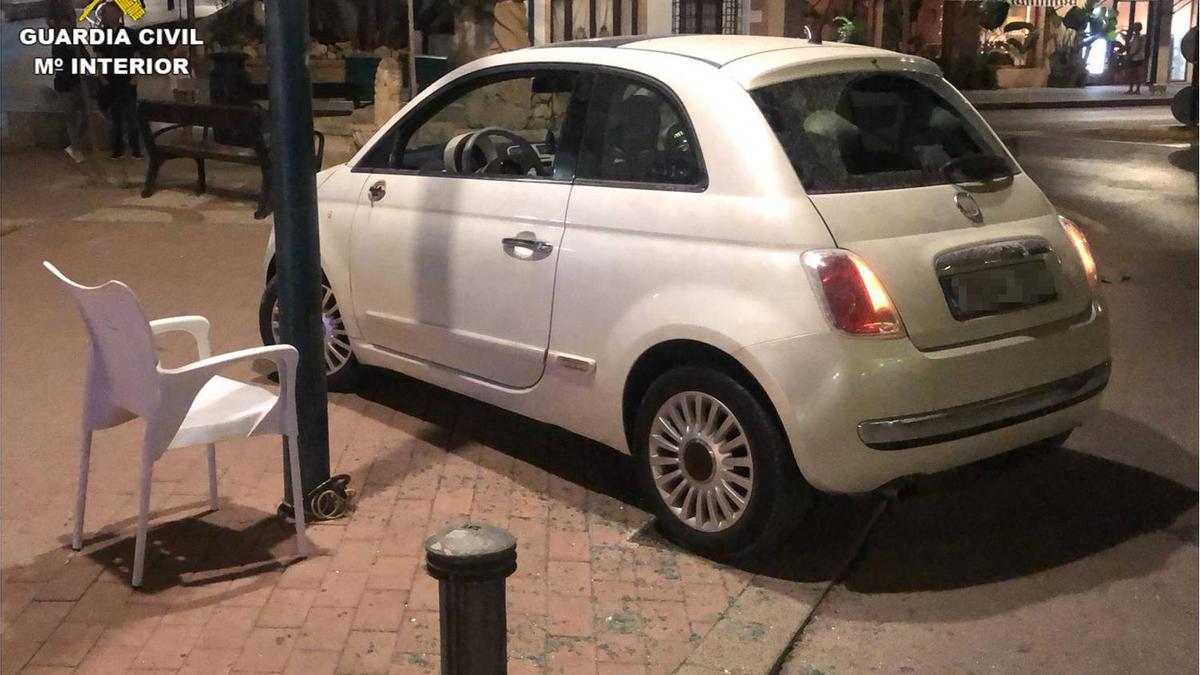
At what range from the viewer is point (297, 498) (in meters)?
4.24

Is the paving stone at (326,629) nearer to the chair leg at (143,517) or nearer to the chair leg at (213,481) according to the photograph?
the chair leg at (143,517)

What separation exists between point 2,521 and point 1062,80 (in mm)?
39828

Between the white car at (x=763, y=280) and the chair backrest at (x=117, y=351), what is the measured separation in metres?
1.46

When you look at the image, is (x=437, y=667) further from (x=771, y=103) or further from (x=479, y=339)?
(x=771, y=103)

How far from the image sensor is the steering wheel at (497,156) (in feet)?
17.4

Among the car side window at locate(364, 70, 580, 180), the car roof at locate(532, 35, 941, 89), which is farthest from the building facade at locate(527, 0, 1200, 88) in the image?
the car roof at locate(532, 35, 941, 89)

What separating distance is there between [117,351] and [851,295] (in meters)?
2.34

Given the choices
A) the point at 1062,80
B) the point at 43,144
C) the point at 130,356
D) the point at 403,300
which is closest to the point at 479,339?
the point at 403,300

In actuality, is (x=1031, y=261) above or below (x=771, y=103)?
below

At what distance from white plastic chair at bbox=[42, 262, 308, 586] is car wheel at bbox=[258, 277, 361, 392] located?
5.08 feet

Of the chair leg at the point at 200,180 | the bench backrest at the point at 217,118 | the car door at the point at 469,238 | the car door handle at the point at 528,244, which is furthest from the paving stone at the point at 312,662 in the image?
the chair leg at the point at 200,180

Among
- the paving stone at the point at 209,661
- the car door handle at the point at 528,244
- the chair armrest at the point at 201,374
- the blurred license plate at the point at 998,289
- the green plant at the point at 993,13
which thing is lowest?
the paving stone at the point at 209,661

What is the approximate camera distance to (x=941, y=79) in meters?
4.66

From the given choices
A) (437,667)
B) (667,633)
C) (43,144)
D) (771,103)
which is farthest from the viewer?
(43,144)
